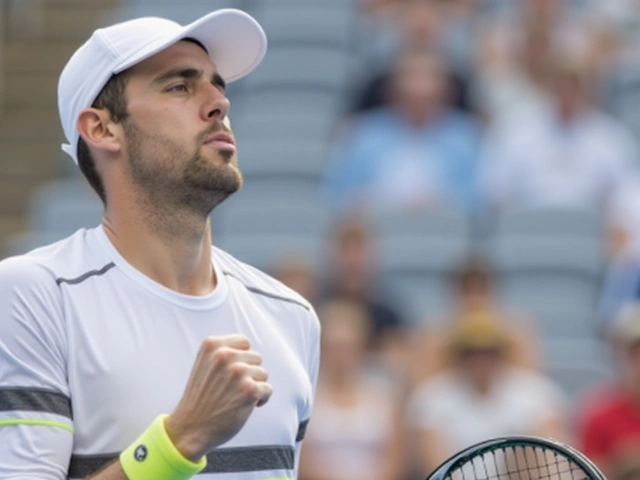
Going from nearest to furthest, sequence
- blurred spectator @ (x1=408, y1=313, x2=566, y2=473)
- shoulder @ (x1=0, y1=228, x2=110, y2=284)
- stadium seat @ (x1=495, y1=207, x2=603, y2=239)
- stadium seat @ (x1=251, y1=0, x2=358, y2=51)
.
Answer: shoulder @ (x1=0, y1=228, x2=110, y2=284) → blurred spectator @ (x1=408, y1=313, x2=566, y2=473) → stadium seat @ (x1=495, y1=207, x2=603, y2=239) → stadium seat @ (x1=251, y1=0, x2=358, y2=51)

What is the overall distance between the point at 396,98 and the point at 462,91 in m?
0.43

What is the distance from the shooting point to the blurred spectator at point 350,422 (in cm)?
650

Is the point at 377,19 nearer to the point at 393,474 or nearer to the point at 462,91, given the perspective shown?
the point at 462,91

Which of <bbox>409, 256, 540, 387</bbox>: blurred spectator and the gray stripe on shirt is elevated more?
<bbox>409, 256, 540, 387</bbox>: blurred spectator

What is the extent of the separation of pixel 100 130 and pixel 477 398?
4.16 metres

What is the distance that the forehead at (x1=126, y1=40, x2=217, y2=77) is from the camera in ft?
8.89

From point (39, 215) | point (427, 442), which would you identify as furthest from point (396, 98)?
point (427, 442)

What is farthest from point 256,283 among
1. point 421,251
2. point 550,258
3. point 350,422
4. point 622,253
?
point 550,258

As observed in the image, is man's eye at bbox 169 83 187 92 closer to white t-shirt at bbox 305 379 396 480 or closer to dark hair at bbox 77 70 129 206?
dark hair at bbox 77 70 129 206

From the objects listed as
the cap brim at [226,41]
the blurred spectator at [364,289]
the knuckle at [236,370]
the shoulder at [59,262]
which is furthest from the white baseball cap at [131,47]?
the blurred spectator at [364,289]

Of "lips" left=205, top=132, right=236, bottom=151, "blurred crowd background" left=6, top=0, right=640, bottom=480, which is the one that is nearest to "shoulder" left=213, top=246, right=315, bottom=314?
"lips" left=205, top=132, right=236, bottom=151

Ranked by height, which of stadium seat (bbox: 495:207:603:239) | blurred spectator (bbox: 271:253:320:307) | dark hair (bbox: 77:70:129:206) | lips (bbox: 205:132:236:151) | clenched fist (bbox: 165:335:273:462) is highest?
stadium seat (bbox: 495:207:603:239)

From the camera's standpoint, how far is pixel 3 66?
10461 millimetres

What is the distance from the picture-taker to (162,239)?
2.71 meters
